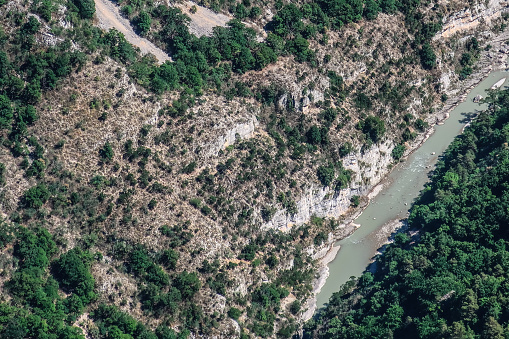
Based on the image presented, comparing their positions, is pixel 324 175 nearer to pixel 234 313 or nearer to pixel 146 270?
pixel 234 313

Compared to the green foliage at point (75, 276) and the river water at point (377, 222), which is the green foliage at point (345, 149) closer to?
the river water at point (377, 222)

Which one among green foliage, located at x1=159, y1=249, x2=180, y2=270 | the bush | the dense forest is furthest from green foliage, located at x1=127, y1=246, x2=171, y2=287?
the dense forest

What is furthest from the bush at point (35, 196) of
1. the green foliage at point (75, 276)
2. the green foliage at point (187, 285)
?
the green foliage at point (187, 285)

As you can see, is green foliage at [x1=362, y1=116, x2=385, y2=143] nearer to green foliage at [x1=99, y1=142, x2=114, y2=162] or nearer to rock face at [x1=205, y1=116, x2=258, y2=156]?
rock face at [x1=205, y1=116, x2=258, y2=156]

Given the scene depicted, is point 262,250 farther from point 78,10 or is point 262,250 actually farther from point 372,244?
point 78,10

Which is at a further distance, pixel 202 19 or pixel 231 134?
pixel 202 19

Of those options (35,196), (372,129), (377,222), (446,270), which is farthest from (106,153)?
(446,270)
